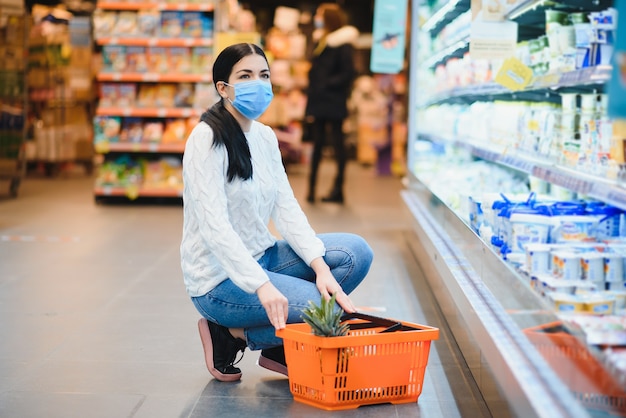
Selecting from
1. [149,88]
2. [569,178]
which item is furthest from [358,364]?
[149,88]

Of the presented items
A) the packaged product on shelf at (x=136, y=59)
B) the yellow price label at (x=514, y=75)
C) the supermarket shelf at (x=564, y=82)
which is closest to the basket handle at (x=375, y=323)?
the supermarket shelf at (x=564, y=82)

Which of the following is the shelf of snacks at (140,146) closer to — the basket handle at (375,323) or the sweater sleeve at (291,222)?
the sweater sleeve at (291,222)

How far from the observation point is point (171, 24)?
898cm

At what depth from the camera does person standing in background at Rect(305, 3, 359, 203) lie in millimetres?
9328

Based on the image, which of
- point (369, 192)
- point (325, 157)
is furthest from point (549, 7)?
point (325, 157)

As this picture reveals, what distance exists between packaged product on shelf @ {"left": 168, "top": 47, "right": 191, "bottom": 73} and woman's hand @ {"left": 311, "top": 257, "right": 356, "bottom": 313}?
595 cm

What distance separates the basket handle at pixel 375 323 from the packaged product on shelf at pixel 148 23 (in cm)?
640

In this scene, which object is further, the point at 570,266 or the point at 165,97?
the point at 165,97

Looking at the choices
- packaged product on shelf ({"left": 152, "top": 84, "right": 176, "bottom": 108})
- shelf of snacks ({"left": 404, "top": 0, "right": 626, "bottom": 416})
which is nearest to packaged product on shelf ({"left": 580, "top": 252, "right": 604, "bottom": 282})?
shelf of snacks ({"left": 404, "top": 0, "right": 626, "bottom": 416})

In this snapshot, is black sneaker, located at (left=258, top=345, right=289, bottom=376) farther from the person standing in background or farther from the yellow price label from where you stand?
the person standing in background

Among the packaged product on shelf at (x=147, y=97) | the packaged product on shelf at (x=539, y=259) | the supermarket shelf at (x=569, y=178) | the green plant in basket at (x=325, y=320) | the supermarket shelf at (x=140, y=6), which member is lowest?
the green plant in basket at (x=325, y=320)

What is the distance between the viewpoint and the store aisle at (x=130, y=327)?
10.2 feet

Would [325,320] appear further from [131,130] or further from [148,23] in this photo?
[148,23]

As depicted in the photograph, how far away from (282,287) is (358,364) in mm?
408
